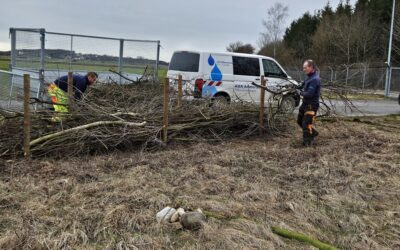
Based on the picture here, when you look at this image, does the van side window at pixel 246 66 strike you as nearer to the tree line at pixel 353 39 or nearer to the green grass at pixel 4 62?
the green grass at pixel 4 62

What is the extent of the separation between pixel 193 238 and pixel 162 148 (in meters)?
3.69

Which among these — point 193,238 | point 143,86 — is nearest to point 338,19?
point 143,86

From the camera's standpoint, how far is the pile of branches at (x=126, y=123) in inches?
252

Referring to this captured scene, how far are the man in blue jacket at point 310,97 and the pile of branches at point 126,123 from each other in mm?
1137

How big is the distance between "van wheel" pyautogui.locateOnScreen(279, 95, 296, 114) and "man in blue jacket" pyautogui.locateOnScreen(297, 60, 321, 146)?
3.21 feet

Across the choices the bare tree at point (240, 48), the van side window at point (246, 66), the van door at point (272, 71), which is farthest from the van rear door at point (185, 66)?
the bare tree at point (240, 48)

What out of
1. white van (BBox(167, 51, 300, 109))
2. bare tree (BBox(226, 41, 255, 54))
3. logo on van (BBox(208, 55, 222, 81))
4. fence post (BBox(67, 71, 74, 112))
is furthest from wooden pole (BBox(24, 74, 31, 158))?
bare tree (BBox(226, 41, 255, 54))

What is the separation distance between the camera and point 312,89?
25.7 ft

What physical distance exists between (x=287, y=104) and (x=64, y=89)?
4.71 metres

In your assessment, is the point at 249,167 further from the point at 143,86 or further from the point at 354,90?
the point at 354,90

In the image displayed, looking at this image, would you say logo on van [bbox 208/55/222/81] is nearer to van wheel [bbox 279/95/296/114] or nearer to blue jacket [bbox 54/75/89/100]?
van wheel [bbox 279/95/296/114]

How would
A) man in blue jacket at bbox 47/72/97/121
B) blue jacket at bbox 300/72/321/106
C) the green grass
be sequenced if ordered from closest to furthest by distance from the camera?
man in blue jacket at bbox 47/72/97/121
blue jacket at bbox 300/72/321/106
the green grass

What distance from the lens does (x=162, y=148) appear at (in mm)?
7305

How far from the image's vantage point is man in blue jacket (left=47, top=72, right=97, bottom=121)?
725 centimetres
